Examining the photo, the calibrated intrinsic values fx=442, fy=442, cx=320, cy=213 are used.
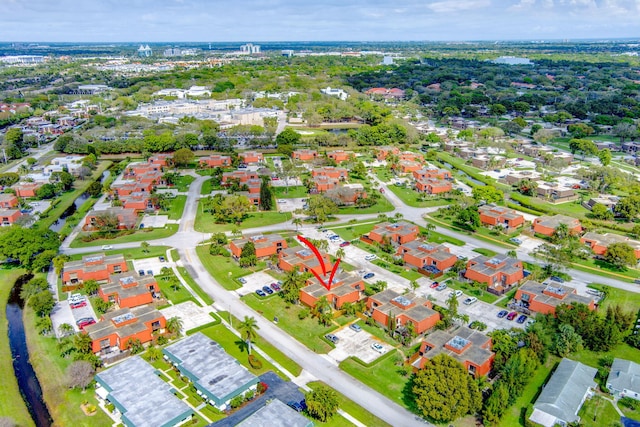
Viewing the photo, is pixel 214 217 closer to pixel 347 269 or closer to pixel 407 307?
pixel 347 269

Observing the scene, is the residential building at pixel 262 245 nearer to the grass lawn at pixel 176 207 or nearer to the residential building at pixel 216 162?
the grass lawn at pixel 176 207

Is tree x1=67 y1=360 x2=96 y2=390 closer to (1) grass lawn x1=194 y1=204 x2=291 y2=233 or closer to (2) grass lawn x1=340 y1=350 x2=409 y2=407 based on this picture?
(2) grass lawn x1=340 y1=350 x2=409 y2=407

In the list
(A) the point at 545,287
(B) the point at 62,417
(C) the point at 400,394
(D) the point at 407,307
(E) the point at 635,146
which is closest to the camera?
(B) the point at 62,417

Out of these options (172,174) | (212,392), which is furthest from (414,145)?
(212,392)

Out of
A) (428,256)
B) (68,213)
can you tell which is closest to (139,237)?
(68,213)

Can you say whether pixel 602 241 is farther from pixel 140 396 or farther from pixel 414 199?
pixel 140 396

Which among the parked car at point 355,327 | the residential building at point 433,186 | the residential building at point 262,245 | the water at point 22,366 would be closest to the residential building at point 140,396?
the water at point 22,366

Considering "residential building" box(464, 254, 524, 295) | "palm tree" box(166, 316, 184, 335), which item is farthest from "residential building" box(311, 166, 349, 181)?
"palm tree" box(166, 316, 184, 335)
